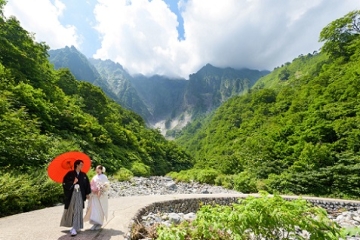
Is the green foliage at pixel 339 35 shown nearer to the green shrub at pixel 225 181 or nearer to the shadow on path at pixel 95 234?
the green shrub at pixel 225 181

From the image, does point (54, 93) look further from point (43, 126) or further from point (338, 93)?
point (338, 93)

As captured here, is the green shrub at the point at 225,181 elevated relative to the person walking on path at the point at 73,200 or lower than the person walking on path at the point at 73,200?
lower

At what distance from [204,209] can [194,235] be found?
870mm

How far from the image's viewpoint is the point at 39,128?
18953 mm

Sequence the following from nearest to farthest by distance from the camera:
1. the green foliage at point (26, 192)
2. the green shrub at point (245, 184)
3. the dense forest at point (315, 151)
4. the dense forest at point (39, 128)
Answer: the green foliage at point (26, 192) → the dense forest at point (39, 128) → the dense forest at point (315, 151) → the green shrub at point (245, 184)

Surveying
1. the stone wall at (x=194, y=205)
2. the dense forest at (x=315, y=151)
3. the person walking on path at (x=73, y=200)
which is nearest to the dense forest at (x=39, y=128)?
the person walking on path at (x=73, y=200)

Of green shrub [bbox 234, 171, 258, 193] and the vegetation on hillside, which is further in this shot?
green shrub [bbox 234, 171, 258, 193]

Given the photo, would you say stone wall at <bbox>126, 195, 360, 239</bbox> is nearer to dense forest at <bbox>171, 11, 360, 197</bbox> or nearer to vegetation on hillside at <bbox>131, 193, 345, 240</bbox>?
dense forest at <bbox>171, 11, 360, 197</bbox>

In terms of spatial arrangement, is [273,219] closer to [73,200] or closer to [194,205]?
[73,200]

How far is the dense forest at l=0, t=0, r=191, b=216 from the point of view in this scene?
380 inches

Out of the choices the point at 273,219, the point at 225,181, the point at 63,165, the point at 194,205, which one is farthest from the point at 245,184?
the point at 273,219

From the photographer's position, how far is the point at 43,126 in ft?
65.2

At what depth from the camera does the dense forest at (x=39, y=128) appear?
Result: 966cm

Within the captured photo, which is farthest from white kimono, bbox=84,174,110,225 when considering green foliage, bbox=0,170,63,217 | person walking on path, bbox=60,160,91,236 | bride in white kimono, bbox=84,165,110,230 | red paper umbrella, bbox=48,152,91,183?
green foliage, bbox=0,170,63,217
